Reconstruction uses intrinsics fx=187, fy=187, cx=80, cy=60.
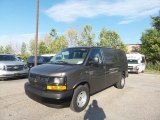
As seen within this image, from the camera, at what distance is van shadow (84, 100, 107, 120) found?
5.30m

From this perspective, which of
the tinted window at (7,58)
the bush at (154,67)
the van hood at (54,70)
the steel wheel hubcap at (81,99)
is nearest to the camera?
the van hood at (54,70)

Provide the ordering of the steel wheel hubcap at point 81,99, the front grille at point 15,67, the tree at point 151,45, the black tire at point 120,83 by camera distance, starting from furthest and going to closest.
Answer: the tree at point 151,45, the front grille at point 15,67, the black tire at point 120,83, the steel wheel hubcap at point 81,99

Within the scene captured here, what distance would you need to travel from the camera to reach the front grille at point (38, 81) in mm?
5427

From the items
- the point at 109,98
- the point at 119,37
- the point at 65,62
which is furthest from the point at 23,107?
the point at 119,37

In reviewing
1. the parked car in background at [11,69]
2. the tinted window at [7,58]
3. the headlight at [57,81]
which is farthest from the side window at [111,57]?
the tinted window at [7,58]

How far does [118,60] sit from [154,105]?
2.84 m

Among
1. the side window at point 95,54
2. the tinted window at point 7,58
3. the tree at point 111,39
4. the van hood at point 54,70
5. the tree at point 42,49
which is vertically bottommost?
the van hood at point 54,70

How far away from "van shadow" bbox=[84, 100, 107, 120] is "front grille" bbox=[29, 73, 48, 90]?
4.99 feet

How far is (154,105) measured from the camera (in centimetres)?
662

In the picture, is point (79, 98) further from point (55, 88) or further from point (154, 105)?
point (154, 105)

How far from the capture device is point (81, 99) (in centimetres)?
585

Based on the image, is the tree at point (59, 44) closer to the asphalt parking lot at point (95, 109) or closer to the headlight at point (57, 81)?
the asphalt parking lot at point (95, 109)

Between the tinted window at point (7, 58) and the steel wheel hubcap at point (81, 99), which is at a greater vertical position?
the tinted window at point (7, 58)

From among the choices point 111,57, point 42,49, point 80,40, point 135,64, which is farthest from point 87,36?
point 111,57
